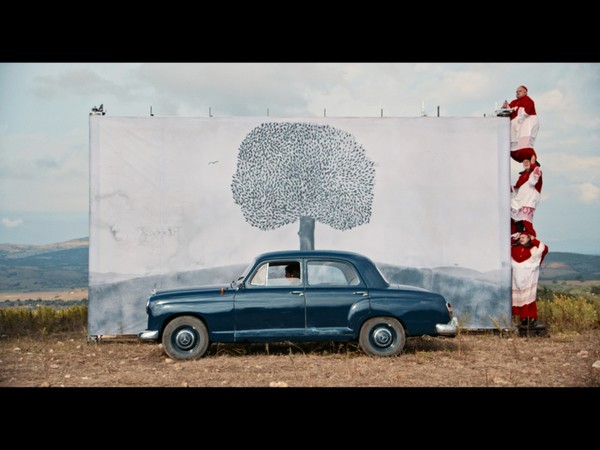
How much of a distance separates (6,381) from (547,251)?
8762 millimetres

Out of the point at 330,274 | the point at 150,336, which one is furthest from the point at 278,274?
the point at 150,336

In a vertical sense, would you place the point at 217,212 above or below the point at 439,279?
above

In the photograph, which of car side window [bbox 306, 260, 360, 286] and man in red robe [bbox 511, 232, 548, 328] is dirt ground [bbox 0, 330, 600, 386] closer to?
man in red robe [bbox 511, 232, 548, 328]

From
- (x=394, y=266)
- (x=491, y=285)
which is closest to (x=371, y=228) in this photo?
(x=394, y=266)

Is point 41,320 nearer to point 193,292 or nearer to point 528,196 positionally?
point 193,292

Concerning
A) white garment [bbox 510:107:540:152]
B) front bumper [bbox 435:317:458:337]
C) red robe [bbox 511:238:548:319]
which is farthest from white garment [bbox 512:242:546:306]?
front bumper [bbox 435:317:458:337]

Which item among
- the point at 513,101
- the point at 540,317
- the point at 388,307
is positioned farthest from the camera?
the point at 540,317

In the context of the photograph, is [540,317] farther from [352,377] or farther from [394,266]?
[352,377]

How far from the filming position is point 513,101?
1205 cm

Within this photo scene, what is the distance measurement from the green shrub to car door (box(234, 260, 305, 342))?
201 inches

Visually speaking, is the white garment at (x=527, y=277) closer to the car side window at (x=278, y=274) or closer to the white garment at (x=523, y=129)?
the white garment at (x=523, y=129)

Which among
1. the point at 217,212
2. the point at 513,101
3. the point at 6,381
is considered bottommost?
the point at 6,381

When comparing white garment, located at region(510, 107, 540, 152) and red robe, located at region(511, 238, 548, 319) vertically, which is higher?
white garment, located at region(510, 107, 540, 152)

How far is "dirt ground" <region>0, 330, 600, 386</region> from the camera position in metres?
8.05
